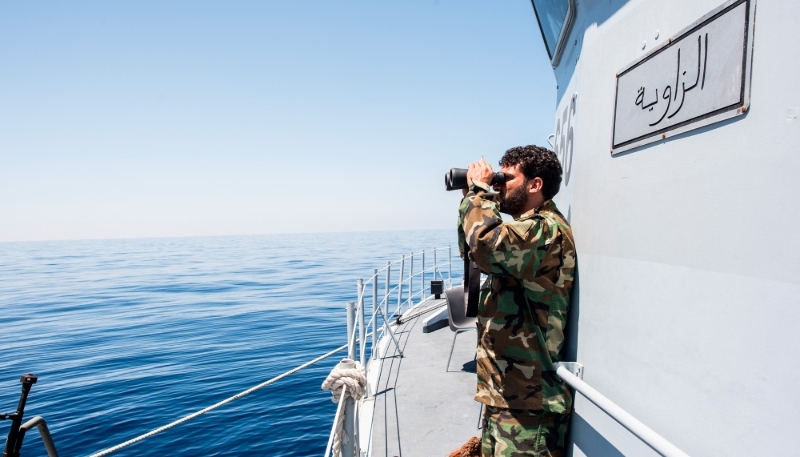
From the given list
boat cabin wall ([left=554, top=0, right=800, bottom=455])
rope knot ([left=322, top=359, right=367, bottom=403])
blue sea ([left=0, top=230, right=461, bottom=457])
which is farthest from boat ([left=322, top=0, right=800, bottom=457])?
blue sea ([left=0, top=230, right=461, bottom=457])

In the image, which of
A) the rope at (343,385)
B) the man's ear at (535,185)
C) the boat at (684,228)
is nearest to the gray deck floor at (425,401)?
the rope at (343,385)

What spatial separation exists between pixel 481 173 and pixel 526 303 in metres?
0.49

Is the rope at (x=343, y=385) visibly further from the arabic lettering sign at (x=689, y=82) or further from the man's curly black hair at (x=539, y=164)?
the arabic lettering sign at (x=689, y=82)

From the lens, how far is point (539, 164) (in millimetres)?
1697

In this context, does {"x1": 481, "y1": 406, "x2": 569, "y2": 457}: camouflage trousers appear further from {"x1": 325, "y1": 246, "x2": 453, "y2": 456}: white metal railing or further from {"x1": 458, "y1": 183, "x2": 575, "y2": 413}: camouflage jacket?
{"x1": 325, "y1": 246, "x2": 453, "y2": 456}: white metal railing

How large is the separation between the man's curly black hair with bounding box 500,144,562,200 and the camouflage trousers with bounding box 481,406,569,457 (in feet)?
2.63

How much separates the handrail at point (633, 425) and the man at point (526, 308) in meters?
0.18

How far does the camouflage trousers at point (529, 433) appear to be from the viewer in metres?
1.61

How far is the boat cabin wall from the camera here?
75 centimetres

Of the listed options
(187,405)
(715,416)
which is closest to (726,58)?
(715,416)

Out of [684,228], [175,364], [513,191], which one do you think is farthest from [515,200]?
[175,364]

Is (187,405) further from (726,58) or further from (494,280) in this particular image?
(726,58)

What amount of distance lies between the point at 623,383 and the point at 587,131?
819mm

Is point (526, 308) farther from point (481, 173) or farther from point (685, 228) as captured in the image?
point (685, 228)
